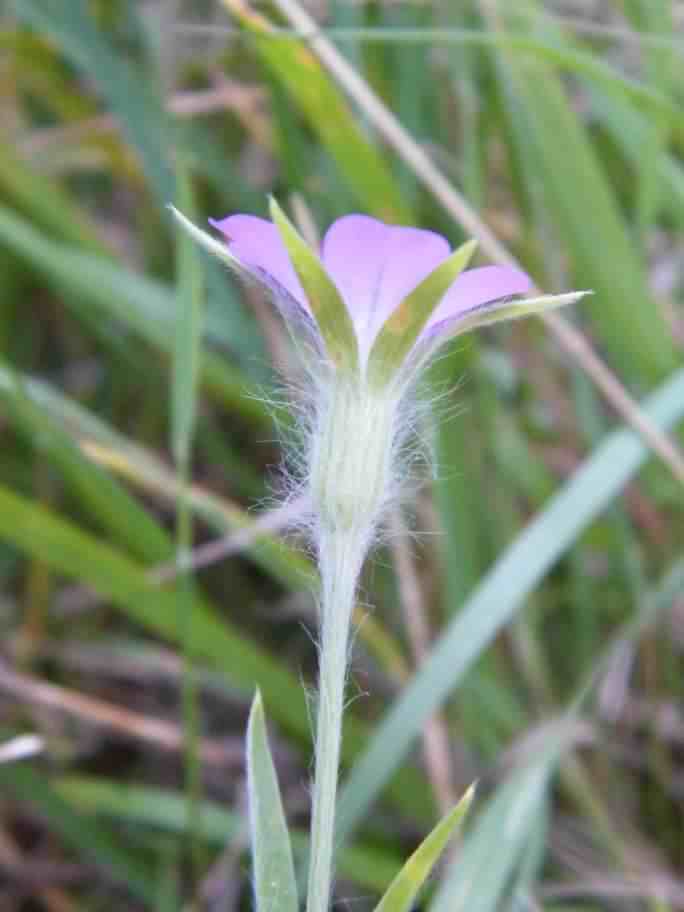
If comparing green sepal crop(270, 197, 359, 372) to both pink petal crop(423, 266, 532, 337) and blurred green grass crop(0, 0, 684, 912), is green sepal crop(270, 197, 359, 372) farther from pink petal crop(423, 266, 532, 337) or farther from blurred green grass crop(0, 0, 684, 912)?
blurred green grass crop(0, 0, 684, 912)

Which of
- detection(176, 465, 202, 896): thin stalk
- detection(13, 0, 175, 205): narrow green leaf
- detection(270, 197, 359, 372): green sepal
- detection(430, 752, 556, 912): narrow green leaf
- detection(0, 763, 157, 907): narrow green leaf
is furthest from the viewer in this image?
detection(13, 0, 175, 205): narrow green leaf

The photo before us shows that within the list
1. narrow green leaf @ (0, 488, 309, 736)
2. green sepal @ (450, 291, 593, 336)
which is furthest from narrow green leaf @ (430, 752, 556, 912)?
green sepal @ (450, 291, 593, 336)

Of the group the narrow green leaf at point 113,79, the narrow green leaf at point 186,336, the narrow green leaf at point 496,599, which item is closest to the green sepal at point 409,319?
the narrow green leaf at point 186,336

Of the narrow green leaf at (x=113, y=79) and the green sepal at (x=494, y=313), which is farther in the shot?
the narrow green leaf at (x=113, y=79)

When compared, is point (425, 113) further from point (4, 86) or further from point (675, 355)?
point (4, 86)

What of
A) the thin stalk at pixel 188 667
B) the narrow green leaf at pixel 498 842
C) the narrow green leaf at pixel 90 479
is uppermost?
the narrow green leaf at pixel 90 479

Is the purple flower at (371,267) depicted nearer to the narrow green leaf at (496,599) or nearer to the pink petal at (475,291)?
the pink petal at (475,291)

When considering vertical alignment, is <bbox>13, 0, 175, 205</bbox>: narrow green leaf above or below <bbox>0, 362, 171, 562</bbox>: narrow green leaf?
above

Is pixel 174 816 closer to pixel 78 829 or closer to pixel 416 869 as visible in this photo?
pixel 78 829
